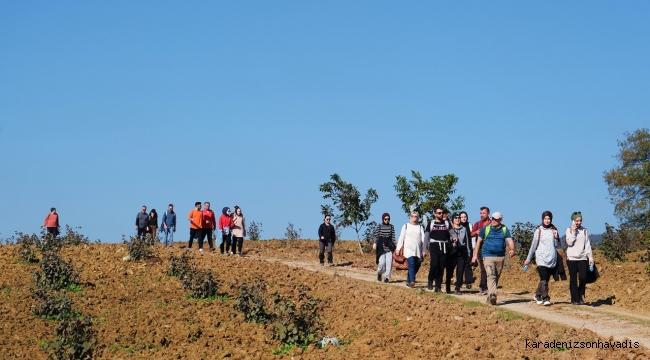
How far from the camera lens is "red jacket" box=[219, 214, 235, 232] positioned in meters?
28.8

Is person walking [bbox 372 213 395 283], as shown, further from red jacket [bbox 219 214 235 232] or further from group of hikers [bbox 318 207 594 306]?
red jacket [bbox 219 214 235 232]

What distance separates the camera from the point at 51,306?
16094 millimetres

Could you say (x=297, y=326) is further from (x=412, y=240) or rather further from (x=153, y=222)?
(x=153, y=222)

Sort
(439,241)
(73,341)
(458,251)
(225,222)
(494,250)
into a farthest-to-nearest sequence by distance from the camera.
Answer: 1. (225,222)
2. (458,251)
3. (439,241)
4. (494,250)
5. (73,341)

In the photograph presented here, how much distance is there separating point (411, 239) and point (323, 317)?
546cm

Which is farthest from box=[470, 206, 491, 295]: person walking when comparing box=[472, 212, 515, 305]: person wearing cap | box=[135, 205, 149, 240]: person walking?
box=[135, 205, 149, 240]: person walking

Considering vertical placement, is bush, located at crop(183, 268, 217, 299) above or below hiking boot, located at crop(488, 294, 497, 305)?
above

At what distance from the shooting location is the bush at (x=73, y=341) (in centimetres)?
1370

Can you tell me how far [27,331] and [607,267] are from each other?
1723cm

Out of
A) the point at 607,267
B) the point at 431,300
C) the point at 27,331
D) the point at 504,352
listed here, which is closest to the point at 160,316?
the point at 27,331

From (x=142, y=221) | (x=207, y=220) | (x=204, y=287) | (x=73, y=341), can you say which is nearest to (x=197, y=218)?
(x=207, y=220)

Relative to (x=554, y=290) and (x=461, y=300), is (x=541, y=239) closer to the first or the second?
(x=461, y=300)

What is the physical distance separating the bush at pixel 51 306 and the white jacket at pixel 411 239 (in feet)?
→ 25.5

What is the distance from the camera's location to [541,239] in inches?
721
